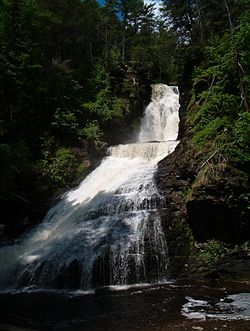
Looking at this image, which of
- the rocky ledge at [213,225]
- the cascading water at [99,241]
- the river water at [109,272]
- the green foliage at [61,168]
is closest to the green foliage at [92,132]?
the green foliage at [61,168]

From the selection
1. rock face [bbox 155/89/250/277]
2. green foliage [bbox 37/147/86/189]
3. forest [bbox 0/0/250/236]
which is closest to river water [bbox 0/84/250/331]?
rock face [bbox 155/89/250/277]

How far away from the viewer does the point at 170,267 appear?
13109mm

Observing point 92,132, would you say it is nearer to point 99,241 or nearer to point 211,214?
point 99,241

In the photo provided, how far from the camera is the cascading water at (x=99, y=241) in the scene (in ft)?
42.7

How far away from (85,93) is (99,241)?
59.1 feet

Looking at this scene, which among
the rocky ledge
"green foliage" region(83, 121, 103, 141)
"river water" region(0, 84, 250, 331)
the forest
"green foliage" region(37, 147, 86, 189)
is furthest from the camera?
"green foliage" region(83, 121, 103, 141)

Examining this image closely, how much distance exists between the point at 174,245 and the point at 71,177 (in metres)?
10.0

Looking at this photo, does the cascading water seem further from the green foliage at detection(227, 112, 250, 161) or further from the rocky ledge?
the green foliage at detection(227, 112, 250, 161)

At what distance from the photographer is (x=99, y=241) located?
45.4ft

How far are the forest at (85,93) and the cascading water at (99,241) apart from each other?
223 centimetres

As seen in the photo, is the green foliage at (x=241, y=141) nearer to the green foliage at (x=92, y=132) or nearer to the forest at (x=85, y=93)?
the forest at (x=85, y=93)

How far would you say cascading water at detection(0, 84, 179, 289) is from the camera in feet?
42.7

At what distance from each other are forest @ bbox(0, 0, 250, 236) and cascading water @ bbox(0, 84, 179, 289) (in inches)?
87.6

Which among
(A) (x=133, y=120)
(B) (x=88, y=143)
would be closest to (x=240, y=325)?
(B) (x=88, y=143)
